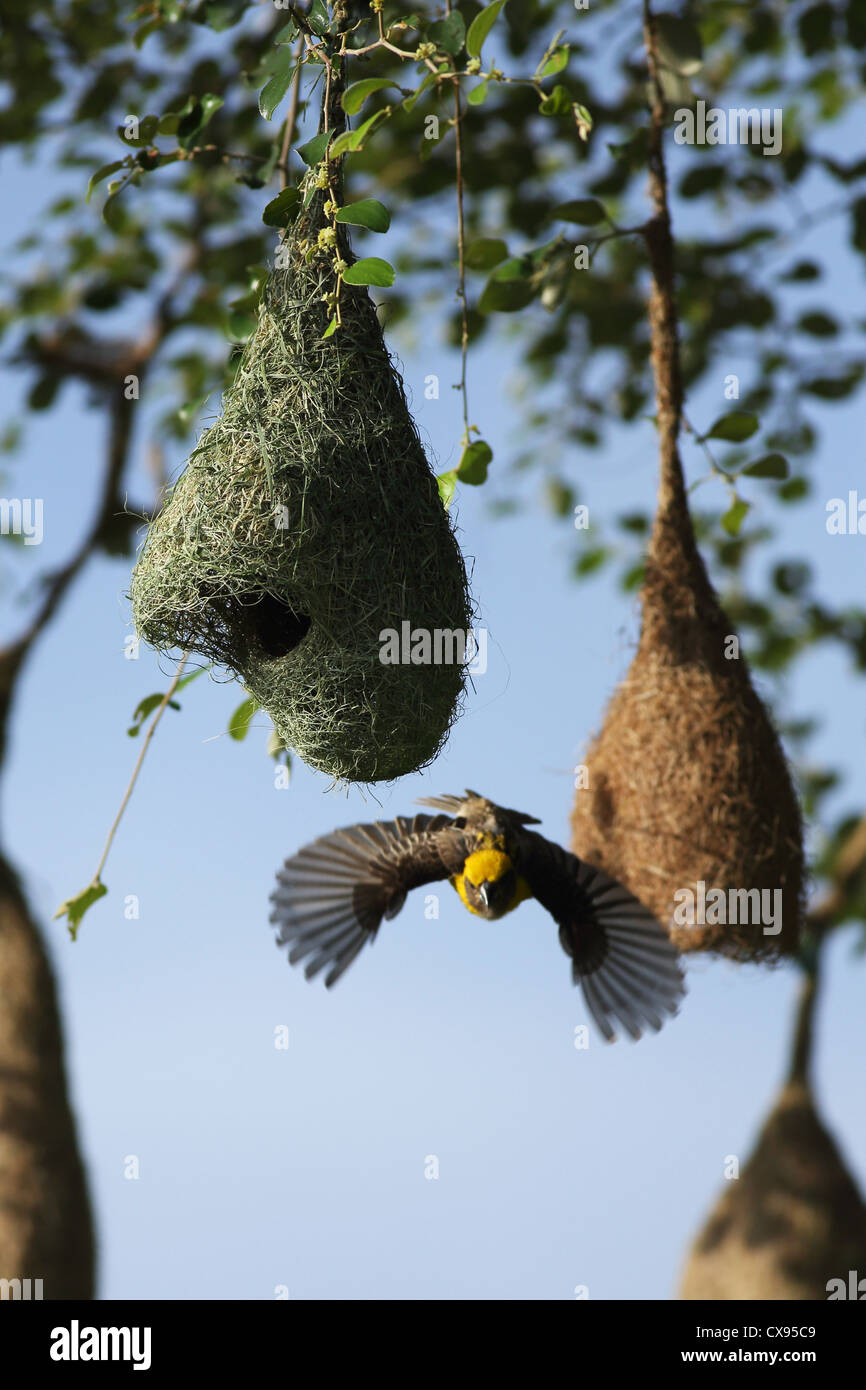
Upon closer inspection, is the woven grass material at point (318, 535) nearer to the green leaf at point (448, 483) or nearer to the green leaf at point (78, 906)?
the green leaf at point (448, 483)

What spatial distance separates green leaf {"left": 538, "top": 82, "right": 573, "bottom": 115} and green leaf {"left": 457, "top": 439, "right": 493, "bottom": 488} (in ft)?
1.55

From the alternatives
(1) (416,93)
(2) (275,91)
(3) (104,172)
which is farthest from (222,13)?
(1) (416,93)

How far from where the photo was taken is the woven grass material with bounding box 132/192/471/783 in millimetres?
1636

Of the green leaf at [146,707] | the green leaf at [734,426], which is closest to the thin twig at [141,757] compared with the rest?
the green leaf at [146,707]

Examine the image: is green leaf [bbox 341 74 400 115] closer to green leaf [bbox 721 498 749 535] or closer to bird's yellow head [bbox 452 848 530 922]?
bird's yellow head [bbox 452 848 530 922]

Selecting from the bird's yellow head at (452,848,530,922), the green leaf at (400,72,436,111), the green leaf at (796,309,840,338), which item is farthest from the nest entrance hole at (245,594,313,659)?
the green leaf at (796,309,840,338)

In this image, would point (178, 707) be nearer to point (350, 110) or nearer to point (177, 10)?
point (350, 110)

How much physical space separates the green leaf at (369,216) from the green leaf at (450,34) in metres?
0.40

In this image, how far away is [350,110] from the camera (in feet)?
4.93

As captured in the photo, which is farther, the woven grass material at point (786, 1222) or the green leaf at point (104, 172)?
the woven grass material at point (786, 1222)

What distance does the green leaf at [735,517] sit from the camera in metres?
2.44

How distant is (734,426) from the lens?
2373mm

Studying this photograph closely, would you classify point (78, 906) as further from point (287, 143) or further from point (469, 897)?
point (287, 143)
